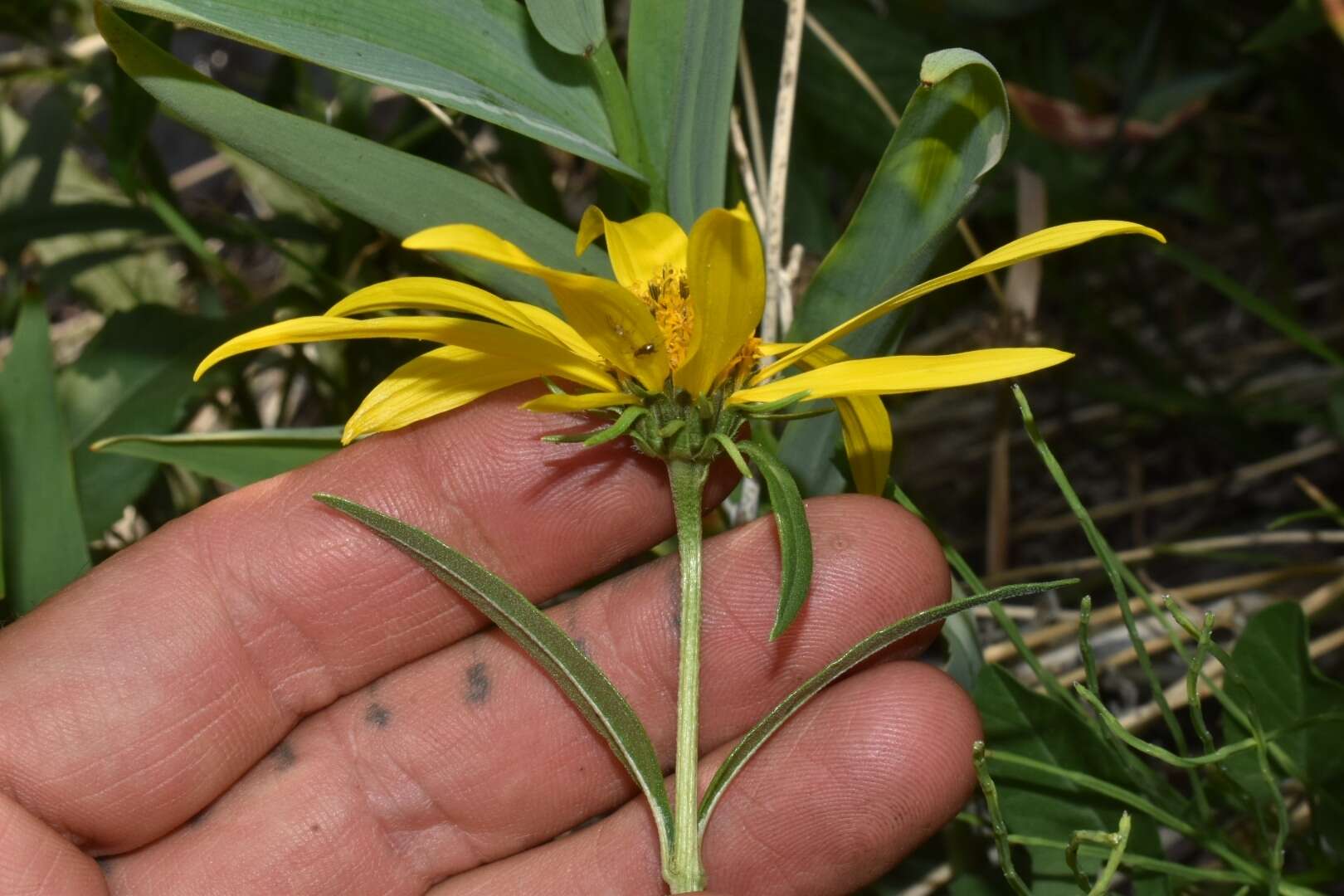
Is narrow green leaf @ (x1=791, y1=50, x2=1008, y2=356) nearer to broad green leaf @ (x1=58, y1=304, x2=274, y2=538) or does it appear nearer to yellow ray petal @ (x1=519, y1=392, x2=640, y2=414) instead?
yellow ray petal @ (x1=519, y1=392, x2=640, y2=414)

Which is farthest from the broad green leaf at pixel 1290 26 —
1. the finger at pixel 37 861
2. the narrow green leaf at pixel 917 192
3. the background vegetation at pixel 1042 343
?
the finger at pixel 37 861

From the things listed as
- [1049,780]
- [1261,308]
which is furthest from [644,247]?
[1261,308]

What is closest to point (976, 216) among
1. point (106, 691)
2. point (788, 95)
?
point (788, 95)

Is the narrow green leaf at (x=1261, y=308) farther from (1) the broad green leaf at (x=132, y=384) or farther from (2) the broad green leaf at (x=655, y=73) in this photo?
(1) the broad green leaf at (x=132, y=384)

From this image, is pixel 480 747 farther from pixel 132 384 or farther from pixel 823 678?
pixel 132 384

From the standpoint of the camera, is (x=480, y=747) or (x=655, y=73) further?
(x=480, y=747)

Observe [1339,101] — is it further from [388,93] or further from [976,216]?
[388,93]

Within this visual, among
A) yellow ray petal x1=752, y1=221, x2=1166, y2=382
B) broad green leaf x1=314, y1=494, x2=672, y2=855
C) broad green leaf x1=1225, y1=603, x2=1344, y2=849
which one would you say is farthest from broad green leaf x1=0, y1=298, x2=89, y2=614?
broad green leaf x1=1225, y1=603, x2=1344, y2=849
